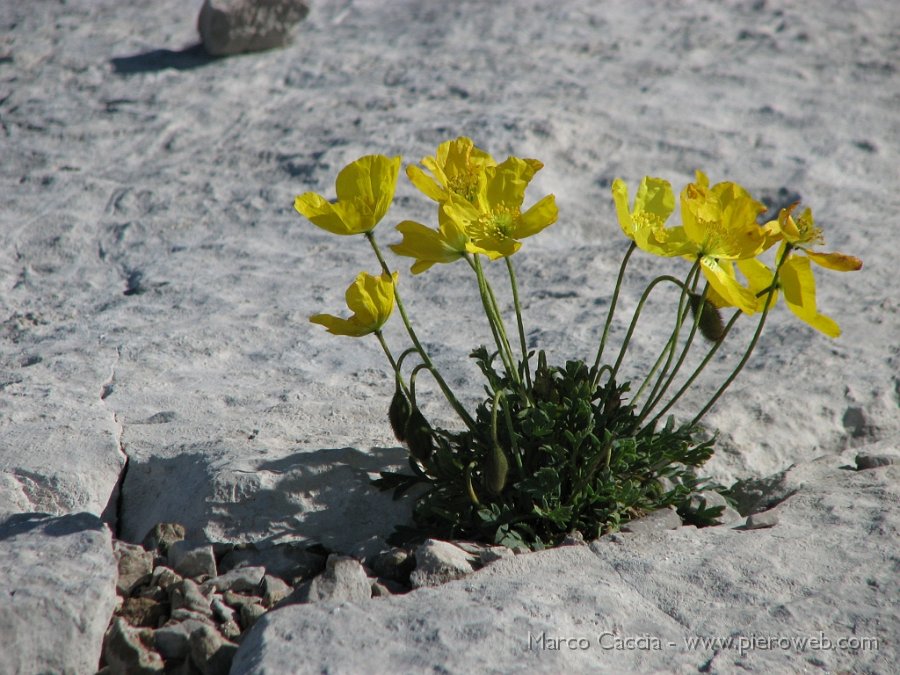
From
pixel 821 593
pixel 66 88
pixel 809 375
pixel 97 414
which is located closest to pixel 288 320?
pixel 97 414

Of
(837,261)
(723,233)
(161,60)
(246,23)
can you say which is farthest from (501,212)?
(161,60)

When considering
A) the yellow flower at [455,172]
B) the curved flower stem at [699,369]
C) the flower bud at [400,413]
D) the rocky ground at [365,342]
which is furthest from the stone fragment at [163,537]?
the curved flower stem at [699,369]

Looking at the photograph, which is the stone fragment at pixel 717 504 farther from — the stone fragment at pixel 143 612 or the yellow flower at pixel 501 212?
the stone fragment at pixel 143 612

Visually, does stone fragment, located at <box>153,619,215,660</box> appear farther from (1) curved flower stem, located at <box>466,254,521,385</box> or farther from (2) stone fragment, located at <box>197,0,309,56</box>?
(2) stone fragment, located at <box>197,0,309,56</box>

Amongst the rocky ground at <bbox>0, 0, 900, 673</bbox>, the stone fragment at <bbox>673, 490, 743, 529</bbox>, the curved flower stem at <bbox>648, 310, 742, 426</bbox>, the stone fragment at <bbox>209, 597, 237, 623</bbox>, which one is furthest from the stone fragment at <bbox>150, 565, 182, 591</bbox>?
the stone fragment at <bbox>673, 490, 743, 529</bbox>

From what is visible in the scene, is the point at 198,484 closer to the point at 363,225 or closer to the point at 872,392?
the point at 363,225
